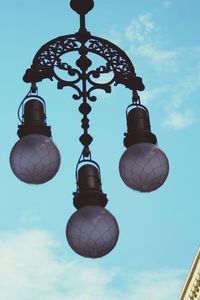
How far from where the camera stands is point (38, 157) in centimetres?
676

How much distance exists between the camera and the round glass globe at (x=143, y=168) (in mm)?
6801

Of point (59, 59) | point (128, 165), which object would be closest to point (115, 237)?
point (128, 165)

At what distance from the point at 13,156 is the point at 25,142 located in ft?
0.54

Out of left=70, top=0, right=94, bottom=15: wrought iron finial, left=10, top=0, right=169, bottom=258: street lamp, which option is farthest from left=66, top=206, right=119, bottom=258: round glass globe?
left=70, top=0, right=94, bottom=15: wrought iron finial

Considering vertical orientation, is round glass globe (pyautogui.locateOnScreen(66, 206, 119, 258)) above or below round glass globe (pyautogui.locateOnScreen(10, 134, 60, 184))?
below

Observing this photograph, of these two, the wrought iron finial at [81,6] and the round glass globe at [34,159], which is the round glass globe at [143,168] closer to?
the round glass globe at [34,159]

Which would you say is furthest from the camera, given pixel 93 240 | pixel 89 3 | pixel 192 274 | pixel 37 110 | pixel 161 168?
Result: pixel 192 274

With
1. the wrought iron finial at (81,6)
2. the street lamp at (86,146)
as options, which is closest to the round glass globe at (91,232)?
the street lamp at (86,146)

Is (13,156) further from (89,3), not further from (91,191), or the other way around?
(89,3)

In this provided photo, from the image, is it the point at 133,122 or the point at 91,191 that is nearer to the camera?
the point at 91,191

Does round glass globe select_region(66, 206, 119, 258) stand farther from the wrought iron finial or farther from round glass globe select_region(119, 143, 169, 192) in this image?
the wrought iron finial

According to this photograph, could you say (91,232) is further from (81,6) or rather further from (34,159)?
(81,6)

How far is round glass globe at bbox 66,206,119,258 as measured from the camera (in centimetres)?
644

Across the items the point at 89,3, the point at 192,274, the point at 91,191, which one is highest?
the point at 192,274
